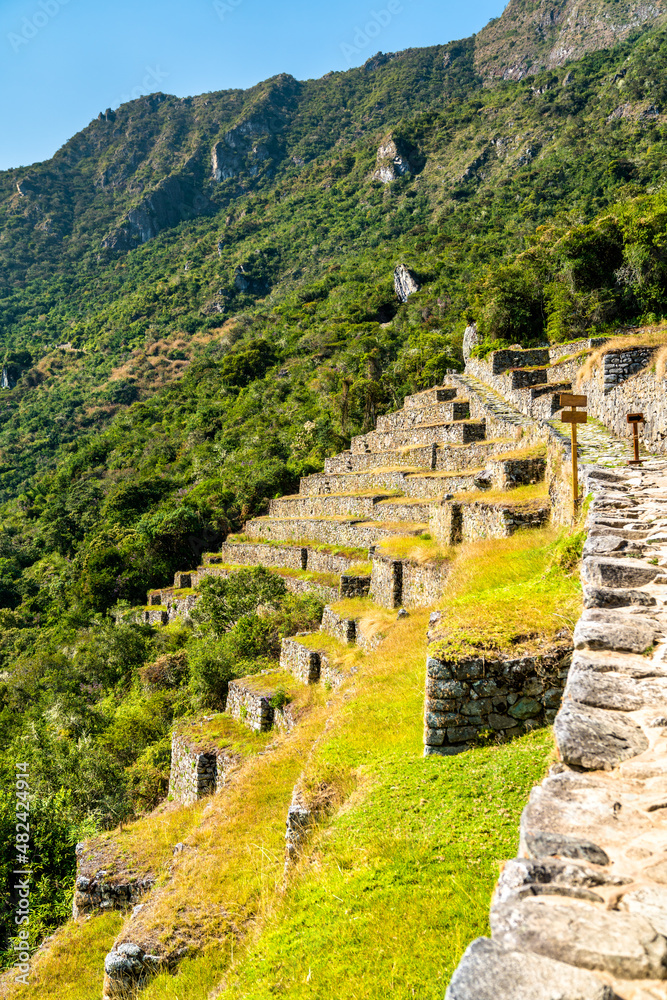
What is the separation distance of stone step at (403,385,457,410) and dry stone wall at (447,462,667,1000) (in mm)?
21763

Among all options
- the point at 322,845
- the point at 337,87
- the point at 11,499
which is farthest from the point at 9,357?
the point at 337,87

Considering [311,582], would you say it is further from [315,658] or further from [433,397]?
[433,397]

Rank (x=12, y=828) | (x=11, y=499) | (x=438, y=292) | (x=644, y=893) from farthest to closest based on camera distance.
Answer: (x=11, y=499) < (x=438, y=292) < (x=12, y=828) < (x=644, y=893)

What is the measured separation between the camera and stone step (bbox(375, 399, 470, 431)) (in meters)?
21.4

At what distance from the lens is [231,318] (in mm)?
→ 91688

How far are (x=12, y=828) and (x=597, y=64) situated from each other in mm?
101439

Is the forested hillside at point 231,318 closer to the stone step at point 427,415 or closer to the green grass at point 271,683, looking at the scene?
the green grass at point 271,683

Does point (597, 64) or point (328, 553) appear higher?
point (597, 64)

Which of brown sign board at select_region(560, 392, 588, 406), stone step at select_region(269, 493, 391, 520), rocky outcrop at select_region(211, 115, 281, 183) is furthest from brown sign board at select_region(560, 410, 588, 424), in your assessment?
rocky outcrop at select_region(211, 115, 281, 183)

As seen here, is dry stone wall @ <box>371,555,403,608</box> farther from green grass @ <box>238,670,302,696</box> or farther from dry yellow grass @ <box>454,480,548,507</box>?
green grass @ <box>238,670,302,696</box>

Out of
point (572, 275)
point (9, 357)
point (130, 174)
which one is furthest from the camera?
point (130, 174)

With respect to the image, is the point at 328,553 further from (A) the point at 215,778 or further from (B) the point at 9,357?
(B) the point at 9,357

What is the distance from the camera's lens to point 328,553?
774 inches

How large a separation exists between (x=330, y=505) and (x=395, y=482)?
161 inches
